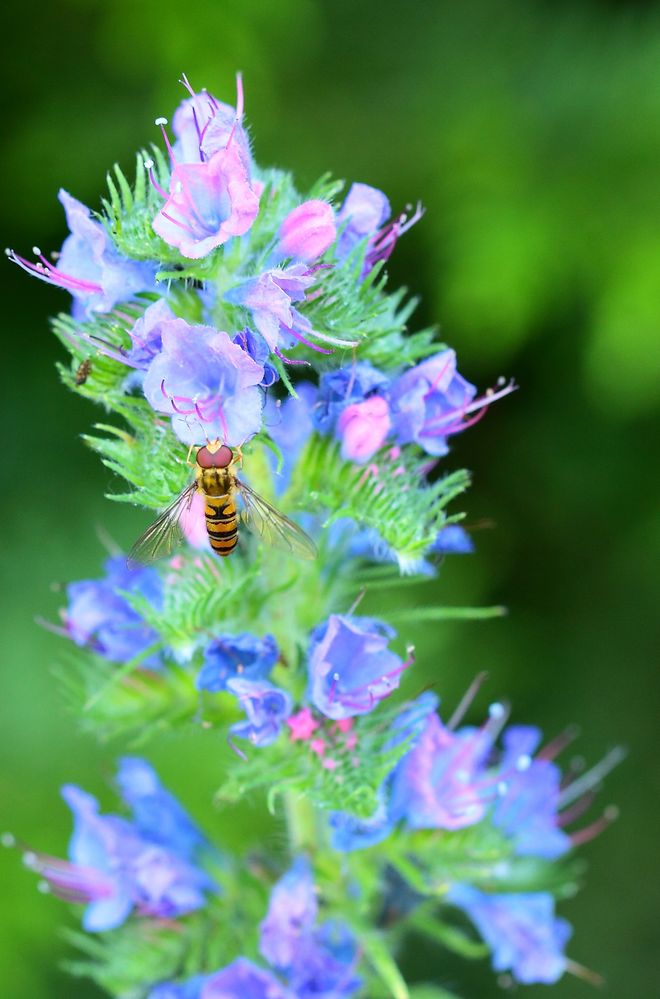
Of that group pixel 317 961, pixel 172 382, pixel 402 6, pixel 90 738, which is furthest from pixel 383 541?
pixel 402 6

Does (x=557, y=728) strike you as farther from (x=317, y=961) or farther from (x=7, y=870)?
(x=317, y=961)

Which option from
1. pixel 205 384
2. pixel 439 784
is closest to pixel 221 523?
pixel 205 384

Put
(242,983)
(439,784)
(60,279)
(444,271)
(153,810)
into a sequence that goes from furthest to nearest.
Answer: (444,271), (153,810), (439,784), (242,983), (60,279)

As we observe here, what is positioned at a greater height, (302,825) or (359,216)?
(359,216)

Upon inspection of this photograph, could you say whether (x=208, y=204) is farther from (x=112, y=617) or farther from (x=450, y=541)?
(x=112, y=617)

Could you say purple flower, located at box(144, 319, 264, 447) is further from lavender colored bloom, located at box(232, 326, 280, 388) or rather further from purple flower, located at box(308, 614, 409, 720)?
purple flower, located at box(308, 614, 409, 720)

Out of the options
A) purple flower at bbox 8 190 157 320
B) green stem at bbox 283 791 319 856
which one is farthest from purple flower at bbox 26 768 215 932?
purple flower at bbox 8 190 157 320
